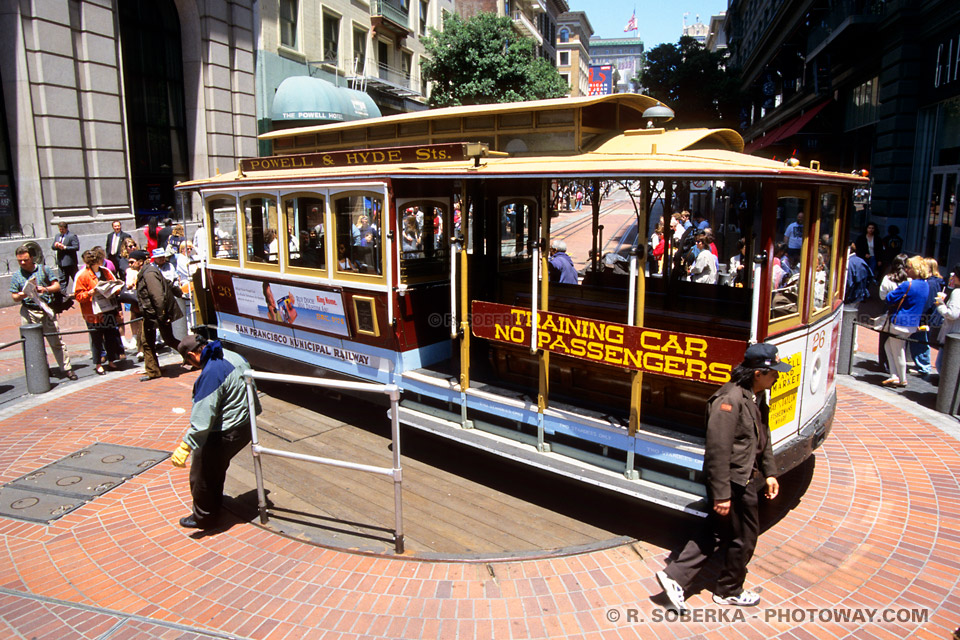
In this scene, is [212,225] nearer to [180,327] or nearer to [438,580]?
[180,327]

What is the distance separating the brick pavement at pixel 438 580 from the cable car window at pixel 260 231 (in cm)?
335

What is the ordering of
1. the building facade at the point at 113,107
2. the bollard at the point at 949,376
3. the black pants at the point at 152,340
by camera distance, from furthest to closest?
the building facade at the point at 113,107 < the black pants at the point at 152,340 < the bollard at the point at 949,376

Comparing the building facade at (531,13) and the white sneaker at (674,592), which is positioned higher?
the building facade at (531,13)

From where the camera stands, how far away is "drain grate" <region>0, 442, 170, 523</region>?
6.00m

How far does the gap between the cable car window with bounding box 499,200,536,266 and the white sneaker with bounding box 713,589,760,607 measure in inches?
188

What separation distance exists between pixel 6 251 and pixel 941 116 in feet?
75.5

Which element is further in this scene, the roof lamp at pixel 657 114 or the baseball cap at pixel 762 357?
the roof lamp at pixel 657 114

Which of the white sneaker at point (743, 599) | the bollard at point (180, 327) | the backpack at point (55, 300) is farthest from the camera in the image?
the bollard at point (180, 327)

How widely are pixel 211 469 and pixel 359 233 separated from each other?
9.95 ft

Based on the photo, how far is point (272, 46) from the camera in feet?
77.8

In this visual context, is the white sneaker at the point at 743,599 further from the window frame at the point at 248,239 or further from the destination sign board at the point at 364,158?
the window frame at the point at 248,239

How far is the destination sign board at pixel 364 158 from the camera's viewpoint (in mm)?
6766

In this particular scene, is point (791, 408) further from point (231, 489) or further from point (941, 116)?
point (941, 116)

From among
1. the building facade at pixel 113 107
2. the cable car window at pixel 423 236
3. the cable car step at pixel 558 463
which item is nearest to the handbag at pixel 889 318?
the cable car step at pixel 558 463
